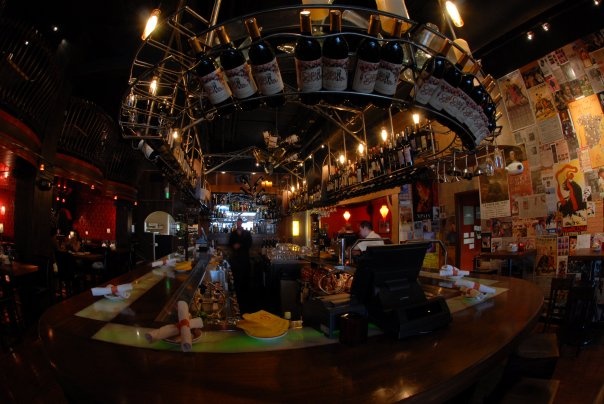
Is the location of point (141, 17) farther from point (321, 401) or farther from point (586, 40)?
point (586, 40)

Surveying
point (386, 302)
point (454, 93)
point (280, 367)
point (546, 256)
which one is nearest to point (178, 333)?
point (280, 367)

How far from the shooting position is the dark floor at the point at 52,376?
280cm

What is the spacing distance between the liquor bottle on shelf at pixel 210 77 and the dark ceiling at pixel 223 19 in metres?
1.75

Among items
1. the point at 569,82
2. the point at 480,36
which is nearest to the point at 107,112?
the point at 480,36

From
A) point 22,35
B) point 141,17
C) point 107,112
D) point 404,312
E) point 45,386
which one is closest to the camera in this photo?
point 404,312

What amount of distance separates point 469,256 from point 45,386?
6.23m

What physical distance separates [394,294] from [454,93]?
1.11 m

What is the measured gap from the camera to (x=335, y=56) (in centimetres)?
148

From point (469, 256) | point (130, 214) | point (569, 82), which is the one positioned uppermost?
point (569, 82)

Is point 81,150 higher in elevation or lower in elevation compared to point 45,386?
higher

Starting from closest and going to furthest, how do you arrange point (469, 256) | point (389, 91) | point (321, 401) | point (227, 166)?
point (321, 401), point (389, 91), point (469, 256), point (227, 166)

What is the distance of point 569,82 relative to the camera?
174 inches

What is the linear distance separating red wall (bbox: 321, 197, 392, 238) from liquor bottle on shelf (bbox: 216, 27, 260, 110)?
682 cm

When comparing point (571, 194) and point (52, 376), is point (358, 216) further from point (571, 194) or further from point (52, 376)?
point (52, 376)
